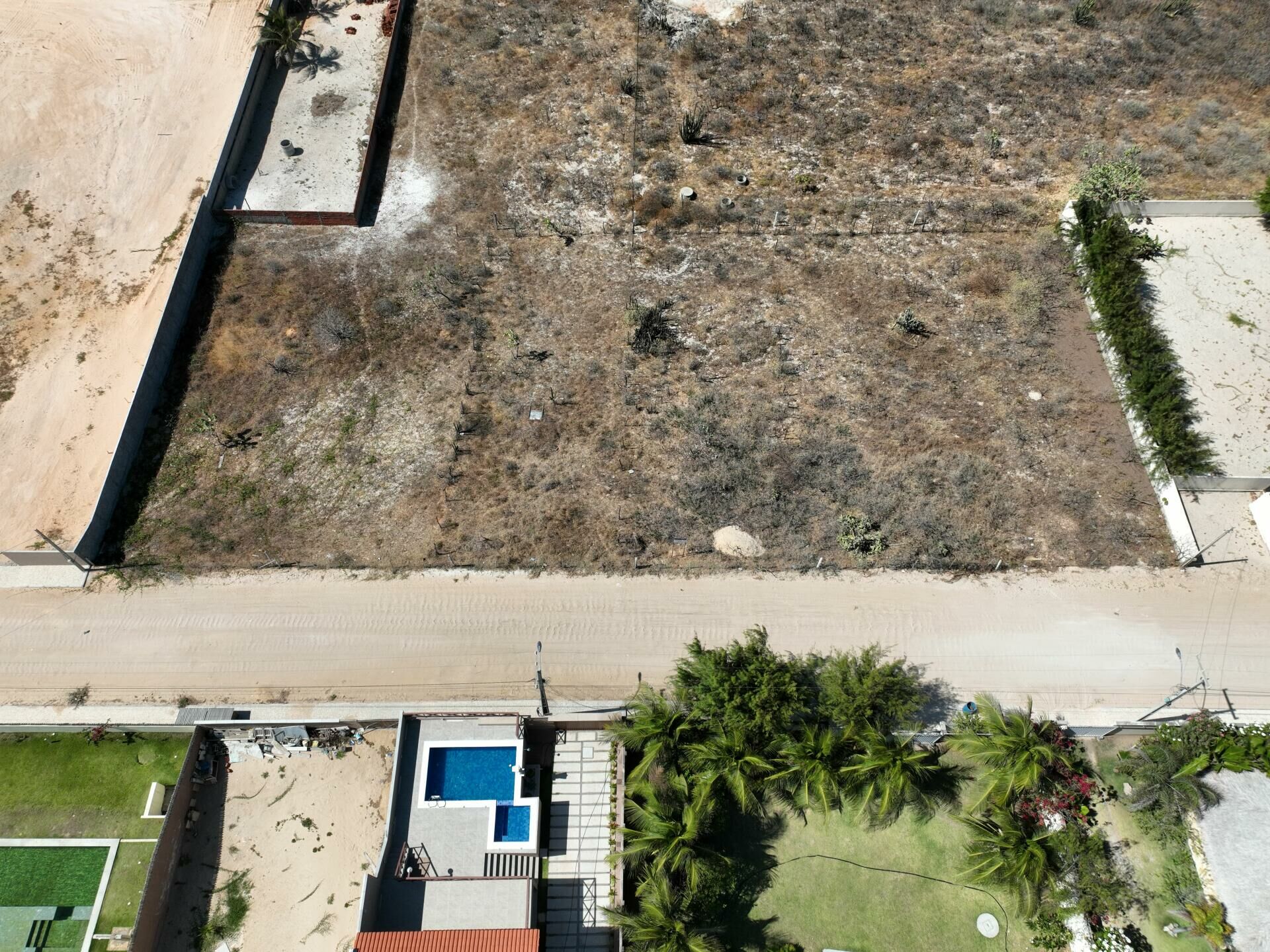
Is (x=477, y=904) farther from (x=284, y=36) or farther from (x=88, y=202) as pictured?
(x=284, y=36)

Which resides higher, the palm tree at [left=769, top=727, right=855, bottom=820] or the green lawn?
the palm tree at [left=769, top=727, right=855, bottom=820]

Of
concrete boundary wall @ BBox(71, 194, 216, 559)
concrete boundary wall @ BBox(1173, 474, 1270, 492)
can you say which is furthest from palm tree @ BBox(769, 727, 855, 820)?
concrete boundary wall @ BBox(71, 194, 216, 559)

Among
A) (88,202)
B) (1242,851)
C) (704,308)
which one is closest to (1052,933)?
(1242,851)

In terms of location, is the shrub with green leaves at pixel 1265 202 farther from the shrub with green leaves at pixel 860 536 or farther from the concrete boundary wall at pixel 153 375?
the concrete boundary wall at pixel 153 375

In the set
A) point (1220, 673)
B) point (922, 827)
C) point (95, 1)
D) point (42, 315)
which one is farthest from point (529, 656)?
point (95, 1)

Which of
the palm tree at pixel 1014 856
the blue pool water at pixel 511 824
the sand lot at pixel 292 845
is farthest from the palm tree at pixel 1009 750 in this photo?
the sand lot at pixel 292 845

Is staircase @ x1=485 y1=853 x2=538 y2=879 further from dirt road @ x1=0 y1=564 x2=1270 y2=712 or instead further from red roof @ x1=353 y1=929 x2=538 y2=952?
dirt road @ x1=0 y1=564 x2=1270 y2=712
